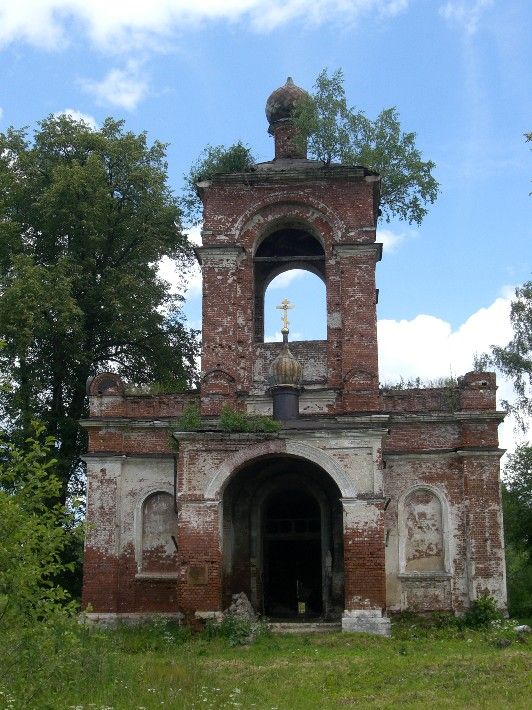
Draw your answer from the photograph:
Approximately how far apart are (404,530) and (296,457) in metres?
3.08

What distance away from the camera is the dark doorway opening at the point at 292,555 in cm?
1962

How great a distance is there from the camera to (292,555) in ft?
66.0

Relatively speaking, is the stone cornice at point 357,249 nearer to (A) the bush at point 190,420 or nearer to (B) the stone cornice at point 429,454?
(B) the stone cornice at point 429,454

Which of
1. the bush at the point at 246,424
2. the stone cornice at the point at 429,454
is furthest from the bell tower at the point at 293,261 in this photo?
the bush at the point at 246,424

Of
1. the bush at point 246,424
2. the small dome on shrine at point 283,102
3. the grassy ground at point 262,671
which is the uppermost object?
the small dome on shrine at point 283,102

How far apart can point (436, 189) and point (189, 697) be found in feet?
57.3

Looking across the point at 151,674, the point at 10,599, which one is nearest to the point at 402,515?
the point at 151,674

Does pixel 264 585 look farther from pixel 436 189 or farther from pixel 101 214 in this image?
pixel 436 189

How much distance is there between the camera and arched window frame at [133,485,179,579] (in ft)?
62.7

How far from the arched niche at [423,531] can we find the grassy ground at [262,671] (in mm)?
2404

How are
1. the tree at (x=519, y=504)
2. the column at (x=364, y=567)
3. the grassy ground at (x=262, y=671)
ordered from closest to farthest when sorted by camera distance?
the grassy ground at (x=262, y=671) → the column at (x=364, y=567) → the tree at (x=519, y=504)

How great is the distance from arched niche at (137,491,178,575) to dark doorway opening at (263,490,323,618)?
188cm

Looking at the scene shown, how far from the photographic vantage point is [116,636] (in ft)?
55.3

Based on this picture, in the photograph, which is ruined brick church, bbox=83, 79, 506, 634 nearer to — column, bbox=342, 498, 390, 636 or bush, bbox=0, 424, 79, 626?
column, bbox=342, 498, 390, 636
